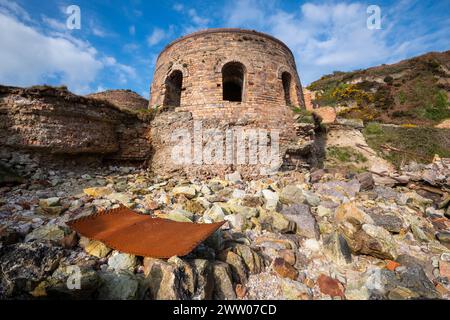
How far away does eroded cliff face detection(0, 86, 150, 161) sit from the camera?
4.80m

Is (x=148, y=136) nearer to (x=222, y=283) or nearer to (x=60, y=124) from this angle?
(x=60, y=124)

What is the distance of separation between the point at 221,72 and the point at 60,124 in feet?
15.3

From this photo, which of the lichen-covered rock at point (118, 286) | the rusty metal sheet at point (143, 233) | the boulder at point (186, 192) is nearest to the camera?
the lichen-covered rock at point (118, 286)

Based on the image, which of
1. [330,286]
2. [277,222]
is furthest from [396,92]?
[330,286]

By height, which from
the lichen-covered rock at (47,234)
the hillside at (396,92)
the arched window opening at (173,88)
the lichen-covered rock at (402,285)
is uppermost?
the hillside at (396,92)

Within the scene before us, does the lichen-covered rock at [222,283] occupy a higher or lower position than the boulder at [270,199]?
lower

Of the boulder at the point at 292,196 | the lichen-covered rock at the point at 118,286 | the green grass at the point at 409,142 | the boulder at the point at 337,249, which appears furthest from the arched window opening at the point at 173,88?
the green grass at the point at 409,142

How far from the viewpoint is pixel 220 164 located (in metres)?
6.01

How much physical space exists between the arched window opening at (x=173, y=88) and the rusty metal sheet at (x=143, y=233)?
511cm

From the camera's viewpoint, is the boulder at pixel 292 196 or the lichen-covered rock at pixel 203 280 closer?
the lichen-covered rock at pixel 203 280

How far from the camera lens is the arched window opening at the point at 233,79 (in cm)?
722

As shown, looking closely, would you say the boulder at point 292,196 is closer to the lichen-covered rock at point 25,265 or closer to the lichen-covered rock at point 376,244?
the lichen-covered rock at point 376,244

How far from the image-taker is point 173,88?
25.2ft
